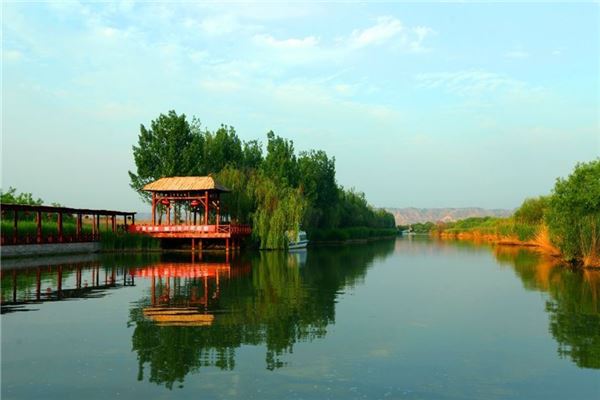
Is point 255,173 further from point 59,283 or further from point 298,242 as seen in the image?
point 59,283

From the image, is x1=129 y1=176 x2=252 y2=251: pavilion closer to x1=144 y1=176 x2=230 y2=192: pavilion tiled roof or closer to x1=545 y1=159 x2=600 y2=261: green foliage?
x1=144 y1=176 x2=230 y2=192: pavilion tiled roof

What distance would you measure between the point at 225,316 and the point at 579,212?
767 inches

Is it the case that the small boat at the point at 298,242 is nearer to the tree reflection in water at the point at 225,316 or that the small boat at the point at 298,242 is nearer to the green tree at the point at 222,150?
the green tree at the point at 222,150

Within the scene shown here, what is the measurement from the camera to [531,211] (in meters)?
56.1

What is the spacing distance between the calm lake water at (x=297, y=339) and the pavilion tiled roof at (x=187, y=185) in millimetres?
18811

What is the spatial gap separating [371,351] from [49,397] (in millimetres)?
5419

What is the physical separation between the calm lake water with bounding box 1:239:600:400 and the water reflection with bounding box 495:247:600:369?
0.05m

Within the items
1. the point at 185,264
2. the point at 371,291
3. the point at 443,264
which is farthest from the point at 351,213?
the point at 371,291

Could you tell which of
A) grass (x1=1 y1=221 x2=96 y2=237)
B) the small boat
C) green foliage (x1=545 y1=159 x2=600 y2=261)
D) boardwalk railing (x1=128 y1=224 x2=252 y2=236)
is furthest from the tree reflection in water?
the small boat

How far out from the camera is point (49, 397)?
7559 millimetres

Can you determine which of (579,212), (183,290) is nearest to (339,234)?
(579,212)

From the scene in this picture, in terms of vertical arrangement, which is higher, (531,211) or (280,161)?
(280,161)

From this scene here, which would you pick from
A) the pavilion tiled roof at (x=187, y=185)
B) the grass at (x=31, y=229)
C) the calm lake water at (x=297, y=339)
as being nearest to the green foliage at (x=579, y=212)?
the calm lake water at (x=297, y=339)

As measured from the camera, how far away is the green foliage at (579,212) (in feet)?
83.4
